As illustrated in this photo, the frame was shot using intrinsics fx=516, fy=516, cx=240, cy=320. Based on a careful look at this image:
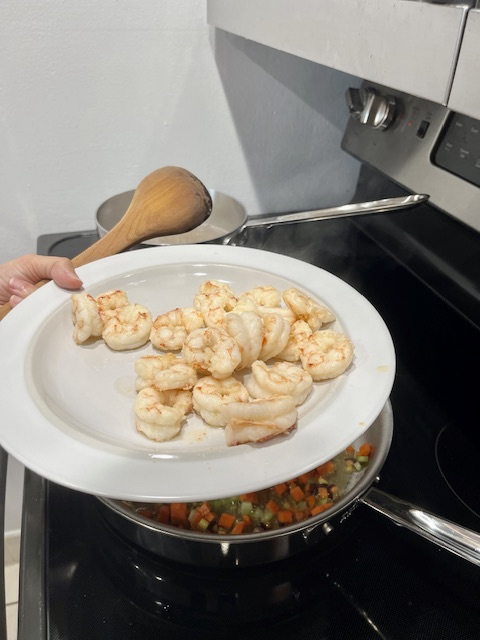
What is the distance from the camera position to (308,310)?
2.46 feet

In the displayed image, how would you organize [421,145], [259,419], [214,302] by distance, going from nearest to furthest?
1. [259,419]
2. [214,302]
3. [421,145]

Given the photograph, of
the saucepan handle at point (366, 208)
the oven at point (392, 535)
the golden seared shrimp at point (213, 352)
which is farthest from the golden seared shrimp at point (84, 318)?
the saucepan handle at point (366, 208)

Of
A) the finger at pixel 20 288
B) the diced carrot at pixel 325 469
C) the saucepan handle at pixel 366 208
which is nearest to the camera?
the diced carrot at pixel 325 469

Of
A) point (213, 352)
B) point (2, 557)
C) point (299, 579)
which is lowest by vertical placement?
point (2, 557)

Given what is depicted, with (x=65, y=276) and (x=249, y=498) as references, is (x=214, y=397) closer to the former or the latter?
(x=249, y=498)

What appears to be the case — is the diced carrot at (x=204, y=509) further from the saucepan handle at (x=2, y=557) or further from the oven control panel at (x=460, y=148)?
the oven control panel at (x=460, y=148)

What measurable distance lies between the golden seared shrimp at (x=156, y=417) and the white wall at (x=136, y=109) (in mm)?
827

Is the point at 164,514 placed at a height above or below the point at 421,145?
below

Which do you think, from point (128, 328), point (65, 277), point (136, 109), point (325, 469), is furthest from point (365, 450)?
point (136, 109)

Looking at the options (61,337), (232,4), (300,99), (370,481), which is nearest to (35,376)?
(61,337)

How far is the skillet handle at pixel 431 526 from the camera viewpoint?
0.54 meters

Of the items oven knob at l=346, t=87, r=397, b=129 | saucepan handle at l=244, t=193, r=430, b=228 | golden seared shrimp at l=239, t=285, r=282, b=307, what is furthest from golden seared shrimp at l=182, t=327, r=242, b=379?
oven knob at l=346, t=87, r=397, b=129

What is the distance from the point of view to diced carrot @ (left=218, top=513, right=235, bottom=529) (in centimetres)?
65

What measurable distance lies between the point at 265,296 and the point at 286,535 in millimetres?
349
